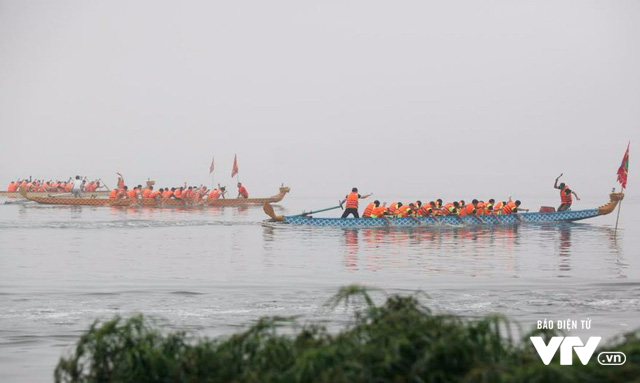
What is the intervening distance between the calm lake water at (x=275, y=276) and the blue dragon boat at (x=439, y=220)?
2.28 feet

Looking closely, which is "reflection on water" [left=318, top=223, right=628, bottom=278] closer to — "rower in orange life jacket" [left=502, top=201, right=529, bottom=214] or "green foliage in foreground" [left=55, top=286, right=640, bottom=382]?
"rower in orange life jacket" [left=502, top=201, right=529, bottom=214]

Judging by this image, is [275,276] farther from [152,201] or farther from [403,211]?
[152,201]

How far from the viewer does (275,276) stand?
29141 mm

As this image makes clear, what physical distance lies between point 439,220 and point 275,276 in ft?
74.8

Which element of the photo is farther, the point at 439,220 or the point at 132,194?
the point at 132,194

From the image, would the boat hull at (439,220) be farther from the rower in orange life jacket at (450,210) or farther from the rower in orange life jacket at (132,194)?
the rower in orange life jacket at (132,194)

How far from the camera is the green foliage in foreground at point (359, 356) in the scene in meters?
7.46

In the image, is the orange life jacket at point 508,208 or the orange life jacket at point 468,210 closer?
the orange life jacket at point 468,210

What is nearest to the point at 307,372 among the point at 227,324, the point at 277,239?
the point at 227,324

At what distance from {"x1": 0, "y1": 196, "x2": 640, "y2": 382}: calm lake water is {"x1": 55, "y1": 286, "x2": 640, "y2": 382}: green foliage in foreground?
4.97 ft

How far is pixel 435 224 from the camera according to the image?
50.0 m

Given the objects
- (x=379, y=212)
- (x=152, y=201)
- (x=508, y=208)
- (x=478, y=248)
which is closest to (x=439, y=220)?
(x=379, y=212)

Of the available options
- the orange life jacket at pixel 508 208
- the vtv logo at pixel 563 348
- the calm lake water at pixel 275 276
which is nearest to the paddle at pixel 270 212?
the calm lake water at pixel 275 276

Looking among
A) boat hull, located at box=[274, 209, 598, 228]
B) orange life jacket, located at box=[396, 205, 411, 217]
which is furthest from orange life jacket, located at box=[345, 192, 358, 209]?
orange life jacket, located at box=[396, 205, 411, 217]
